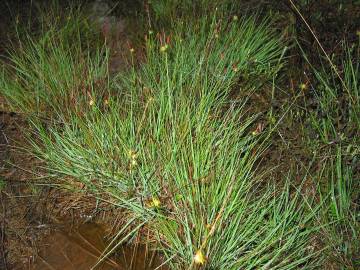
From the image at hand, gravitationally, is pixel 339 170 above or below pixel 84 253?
above

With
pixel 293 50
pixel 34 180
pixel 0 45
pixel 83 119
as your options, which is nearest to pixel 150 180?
pixel 83 119

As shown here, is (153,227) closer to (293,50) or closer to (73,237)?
(73,237)

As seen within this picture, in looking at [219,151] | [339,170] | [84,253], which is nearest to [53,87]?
[84,253]

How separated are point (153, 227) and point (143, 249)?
0.14 m

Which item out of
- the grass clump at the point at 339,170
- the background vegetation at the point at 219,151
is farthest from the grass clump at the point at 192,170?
the grass clump at the point at 339,170

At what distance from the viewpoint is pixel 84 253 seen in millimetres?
Answer: 1854

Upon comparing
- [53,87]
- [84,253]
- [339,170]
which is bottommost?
[84,253]

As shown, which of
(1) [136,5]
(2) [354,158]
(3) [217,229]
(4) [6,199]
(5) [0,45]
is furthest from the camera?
(1) [136,5]

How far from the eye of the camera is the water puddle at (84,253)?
177 cm

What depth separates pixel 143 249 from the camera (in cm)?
182

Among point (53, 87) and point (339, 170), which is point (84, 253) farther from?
point (339, 170)

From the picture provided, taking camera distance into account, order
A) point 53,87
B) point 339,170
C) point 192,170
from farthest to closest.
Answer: point 53,87
point 192,170
point 339,170

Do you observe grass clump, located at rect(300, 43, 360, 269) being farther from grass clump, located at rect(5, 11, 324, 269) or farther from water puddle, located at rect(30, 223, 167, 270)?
water puddle, located at rect(30, 223, 167, 270)

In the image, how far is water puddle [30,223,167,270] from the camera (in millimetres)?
1771
